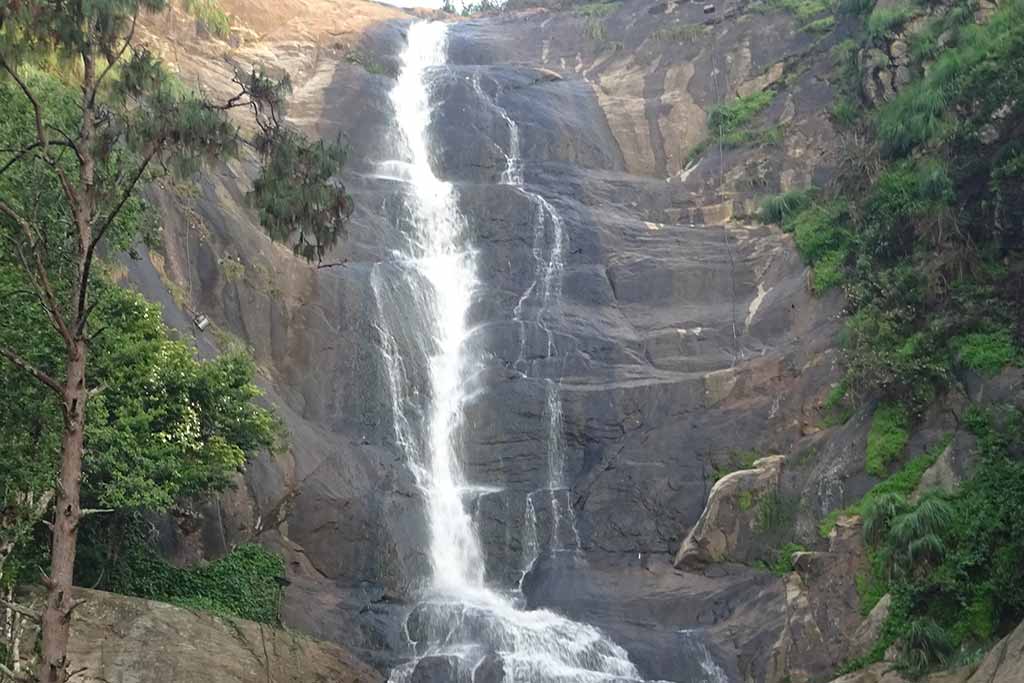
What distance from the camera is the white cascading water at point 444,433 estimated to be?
2312 centimetres

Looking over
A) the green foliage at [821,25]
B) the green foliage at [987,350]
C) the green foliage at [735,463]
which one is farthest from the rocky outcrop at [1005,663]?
the green foliage at [821,25]

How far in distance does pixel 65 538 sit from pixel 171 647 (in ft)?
27.1

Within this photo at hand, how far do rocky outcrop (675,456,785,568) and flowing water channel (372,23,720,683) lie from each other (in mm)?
3213

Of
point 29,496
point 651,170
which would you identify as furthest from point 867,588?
point 651,170

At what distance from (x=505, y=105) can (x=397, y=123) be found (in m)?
4.29

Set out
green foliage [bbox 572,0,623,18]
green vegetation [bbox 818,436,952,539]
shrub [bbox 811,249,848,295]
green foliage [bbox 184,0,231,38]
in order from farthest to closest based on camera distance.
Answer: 1. green foliage [bbox 572,0,623,18]
2. shrub [bbox 811,249,848,295]
3. green vegetation [bbox 818,436,952,539]
4. green foliage [bbox 184,0,231,38]

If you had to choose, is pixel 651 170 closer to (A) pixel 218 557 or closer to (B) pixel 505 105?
(B) pixel 505 105

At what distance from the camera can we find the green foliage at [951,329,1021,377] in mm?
23828

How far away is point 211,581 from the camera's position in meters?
21.4

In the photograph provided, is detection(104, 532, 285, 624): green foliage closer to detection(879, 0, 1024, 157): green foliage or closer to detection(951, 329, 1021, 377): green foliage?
detection(951, 329, 1021, 377): green foliage

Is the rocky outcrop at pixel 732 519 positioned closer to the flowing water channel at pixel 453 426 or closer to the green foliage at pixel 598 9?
the flowing water channel at pixel 453 426

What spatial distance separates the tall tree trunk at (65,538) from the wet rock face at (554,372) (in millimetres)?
12785

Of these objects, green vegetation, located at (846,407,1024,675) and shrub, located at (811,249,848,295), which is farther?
shrub, located at (811,249,848,295)

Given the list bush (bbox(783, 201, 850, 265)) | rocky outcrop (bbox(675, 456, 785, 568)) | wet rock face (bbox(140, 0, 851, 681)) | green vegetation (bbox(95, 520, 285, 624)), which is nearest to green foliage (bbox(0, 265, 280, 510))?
green vegetation (bbox(95, 520, 285, 624))
